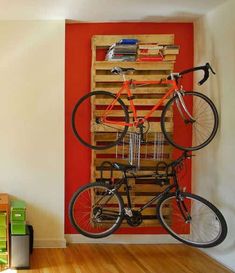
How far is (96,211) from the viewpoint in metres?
3.79

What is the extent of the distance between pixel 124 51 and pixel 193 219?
6.38ft

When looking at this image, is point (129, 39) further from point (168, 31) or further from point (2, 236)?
point (2, 236)

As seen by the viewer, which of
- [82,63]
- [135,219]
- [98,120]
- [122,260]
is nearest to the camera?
[122,260]

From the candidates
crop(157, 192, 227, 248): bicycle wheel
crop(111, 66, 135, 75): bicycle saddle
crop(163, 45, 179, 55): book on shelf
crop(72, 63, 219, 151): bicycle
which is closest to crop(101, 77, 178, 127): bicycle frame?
crop(72, 63, 219, 151): bicycle

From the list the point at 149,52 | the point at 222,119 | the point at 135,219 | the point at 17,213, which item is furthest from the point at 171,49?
the point at 17,213

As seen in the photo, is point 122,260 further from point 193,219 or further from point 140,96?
point 140,96

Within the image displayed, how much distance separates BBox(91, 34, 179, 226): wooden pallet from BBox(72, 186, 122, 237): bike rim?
0.68ft

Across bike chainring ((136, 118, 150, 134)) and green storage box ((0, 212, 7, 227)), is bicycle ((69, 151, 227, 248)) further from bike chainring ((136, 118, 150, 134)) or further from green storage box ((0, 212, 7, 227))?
green storage box ((0, 212, 7, 227))

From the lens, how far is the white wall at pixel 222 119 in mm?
3369

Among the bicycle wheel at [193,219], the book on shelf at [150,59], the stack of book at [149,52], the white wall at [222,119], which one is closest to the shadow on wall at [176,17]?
the white wall at [222,119]

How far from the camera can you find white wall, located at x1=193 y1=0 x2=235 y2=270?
3369 mm

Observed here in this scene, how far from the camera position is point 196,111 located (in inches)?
158

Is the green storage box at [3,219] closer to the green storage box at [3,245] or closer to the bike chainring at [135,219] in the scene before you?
the green storage box at [3,245]

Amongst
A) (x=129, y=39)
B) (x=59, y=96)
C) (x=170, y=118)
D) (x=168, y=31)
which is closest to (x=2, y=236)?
(x=59, y=96)
